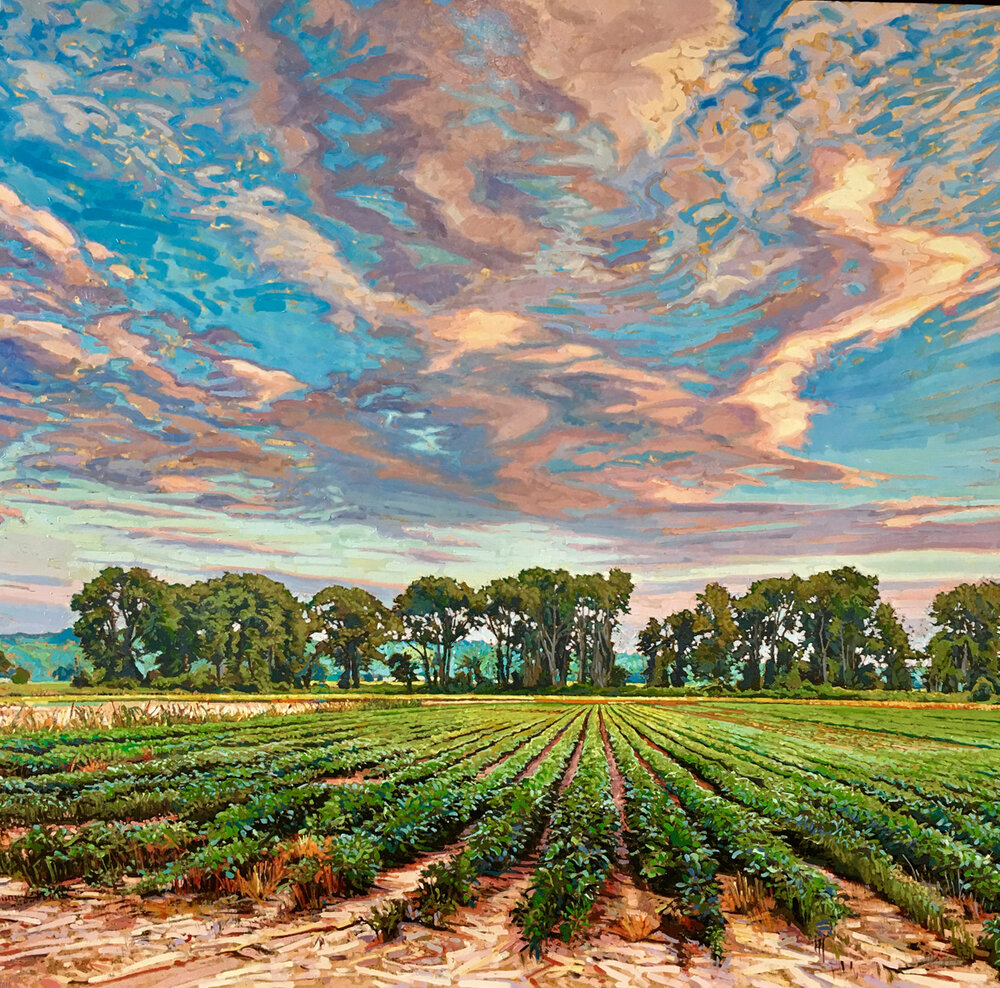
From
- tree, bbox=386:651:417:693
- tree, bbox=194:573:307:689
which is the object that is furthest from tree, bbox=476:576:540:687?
tree, bbox=194:573:307:689

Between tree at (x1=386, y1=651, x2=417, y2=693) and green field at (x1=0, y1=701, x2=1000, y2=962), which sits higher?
green field at (x1=0, y1=701, x2=1000, y2=962)

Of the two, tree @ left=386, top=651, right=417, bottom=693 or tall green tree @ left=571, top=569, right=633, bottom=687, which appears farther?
tall green tree @ left=571, top=569, right=633, bottom=687

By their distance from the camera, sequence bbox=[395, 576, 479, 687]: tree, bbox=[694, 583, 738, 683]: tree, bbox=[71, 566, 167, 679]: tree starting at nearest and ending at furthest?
bbox=[71, 566, 167, 679]: tree
bbox=[395, 576, 479, 687]: tree
bbox=[694, 583, 738, 683]: tree

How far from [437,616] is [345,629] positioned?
12.2 meters

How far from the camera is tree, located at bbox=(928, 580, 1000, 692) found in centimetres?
5425

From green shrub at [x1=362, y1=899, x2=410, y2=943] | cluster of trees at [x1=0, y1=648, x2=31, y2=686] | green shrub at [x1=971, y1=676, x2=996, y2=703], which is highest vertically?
green shrub at [x1=362, y1=899, x2=410, y2=943]

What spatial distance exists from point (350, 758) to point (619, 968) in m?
10.3

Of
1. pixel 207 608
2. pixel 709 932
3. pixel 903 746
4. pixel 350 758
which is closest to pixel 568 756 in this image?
pixel 350 758

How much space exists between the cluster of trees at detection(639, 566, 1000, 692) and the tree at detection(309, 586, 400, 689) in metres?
31.3

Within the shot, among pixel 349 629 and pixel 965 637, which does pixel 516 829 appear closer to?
pixel 349 629

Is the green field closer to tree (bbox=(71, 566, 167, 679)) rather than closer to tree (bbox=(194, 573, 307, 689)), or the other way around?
tree (bbox=(71, 566, 167, 679))

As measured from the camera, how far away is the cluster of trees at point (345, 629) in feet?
114

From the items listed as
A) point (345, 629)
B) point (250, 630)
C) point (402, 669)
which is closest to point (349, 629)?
point (345, 629)

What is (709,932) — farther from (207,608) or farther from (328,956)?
(207,608)
